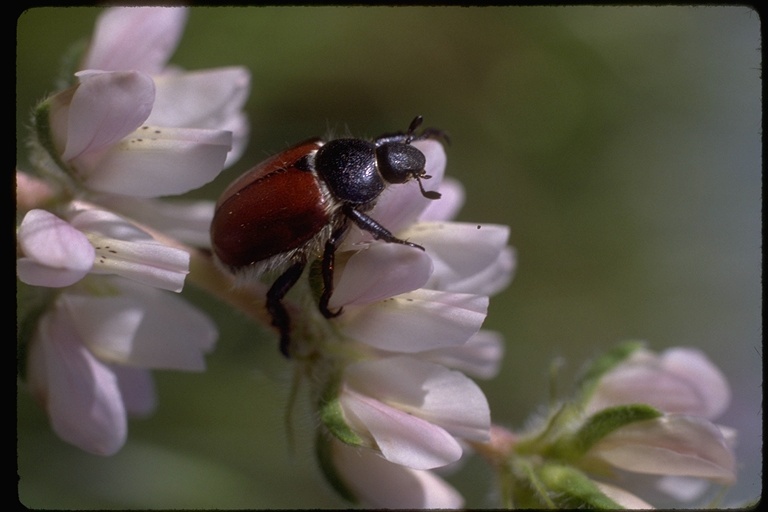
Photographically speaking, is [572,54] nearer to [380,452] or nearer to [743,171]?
[743,171]

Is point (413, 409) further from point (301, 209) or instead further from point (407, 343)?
point (301, 209)

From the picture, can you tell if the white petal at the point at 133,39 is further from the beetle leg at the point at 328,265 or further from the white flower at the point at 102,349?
the beetle leg at the point at 328,265

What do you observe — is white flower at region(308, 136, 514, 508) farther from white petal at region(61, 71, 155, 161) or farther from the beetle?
white petal at region(61, 71, 155, 161)

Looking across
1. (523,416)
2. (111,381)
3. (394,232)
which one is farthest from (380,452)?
(523,416)

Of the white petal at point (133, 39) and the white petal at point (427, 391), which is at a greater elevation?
the white petal at point (133, 39)

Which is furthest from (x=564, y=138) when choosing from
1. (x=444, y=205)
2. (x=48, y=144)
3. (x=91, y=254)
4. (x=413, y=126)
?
(x=91, y=254)

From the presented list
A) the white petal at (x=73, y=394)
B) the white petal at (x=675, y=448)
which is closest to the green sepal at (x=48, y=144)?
the white petal at (x=73, y=394)
